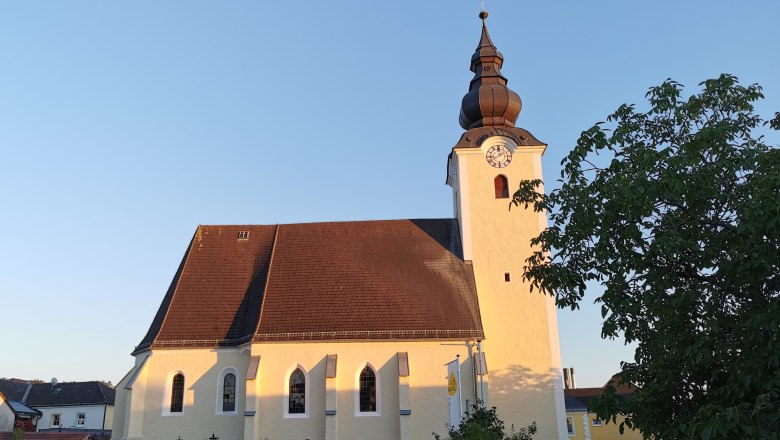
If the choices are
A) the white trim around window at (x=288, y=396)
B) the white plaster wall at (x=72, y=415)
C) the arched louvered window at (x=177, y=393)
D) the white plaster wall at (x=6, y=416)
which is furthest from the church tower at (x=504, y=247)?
the white plaster wall at (x=72, y=415)

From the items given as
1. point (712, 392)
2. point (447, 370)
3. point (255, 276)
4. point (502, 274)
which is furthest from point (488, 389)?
point (712, 392)

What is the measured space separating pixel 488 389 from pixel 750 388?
50.9 feet

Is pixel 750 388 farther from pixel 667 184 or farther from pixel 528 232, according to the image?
pixel 528 232

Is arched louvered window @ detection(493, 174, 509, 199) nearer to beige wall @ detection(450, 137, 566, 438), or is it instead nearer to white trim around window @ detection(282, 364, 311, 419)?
beige wall @ detection(450, 137, 566, 438)

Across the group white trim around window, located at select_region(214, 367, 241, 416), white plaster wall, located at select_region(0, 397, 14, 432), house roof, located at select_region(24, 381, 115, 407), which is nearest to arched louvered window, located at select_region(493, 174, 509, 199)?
white trim around window, located at select_region(214, 367, 241, 416)

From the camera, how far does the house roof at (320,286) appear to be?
22.5 meters

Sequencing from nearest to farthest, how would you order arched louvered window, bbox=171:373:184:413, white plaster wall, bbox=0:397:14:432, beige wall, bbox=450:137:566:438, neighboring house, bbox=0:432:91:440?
beige wall, bbox=450:137:566:438, neighboring house, bbox=0:432:91:440, arched louvered window, bbox=171:373:184:413, white plaster wall, bbox=0:397:14:432

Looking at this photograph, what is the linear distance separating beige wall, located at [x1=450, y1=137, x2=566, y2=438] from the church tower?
0.03 metres

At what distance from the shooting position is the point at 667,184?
7.89 metres

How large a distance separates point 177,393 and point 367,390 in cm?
696

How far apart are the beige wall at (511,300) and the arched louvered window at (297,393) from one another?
6.63 meters

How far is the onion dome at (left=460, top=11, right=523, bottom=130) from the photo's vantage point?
26438 millimetres

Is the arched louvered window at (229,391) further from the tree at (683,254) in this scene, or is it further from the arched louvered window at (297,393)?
the tree at (683,254)

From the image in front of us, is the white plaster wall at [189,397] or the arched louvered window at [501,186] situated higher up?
the arched louvered window at [501,186]
